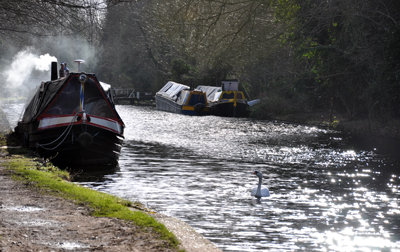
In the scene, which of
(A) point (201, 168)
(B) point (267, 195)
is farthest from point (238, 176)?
(B) point (267, 195)

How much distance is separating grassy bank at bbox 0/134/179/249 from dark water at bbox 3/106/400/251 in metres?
1.28

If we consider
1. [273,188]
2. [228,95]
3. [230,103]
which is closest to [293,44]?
[230,103]

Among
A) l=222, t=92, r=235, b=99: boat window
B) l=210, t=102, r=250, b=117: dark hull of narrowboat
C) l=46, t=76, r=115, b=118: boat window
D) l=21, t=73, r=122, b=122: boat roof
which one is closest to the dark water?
l=46, t=76, r=115, b=118: boat window

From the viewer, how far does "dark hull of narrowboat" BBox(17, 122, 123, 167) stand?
47.2 feet

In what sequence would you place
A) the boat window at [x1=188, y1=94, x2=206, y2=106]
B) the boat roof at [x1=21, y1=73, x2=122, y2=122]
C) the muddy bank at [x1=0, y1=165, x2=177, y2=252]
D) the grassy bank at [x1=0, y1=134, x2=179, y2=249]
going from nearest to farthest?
the muddy bank at [x1=0, y1=165, x2=177, y2=252]
the grassy bank at [x1=0, y1=134, x2=179, y2=249]
the boat roof at [x1=21, y1=73, x2=122, y2=122]
the boat window at [x1=188, y1=94, x2=206, y2=106]

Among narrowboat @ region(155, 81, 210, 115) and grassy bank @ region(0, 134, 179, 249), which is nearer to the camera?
grassy bank @ region(0, 134, 179, 249)

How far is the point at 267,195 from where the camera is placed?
38.0 ft

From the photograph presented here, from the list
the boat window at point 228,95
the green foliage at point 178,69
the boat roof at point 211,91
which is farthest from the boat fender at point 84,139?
the green foliage at point 178,69

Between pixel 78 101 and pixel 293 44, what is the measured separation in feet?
60.5

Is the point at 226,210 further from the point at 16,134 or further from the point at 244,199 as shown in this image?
the point at 16,134

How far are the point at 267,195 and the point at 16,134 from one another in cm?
1125

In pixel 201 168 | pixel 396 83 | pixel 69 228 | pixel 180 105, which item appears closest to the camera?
pixel 69 228

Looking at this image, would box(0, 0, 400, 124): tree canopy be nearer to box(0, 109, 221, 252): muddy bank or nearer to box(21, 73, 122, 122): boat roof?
box(21, 73, 122, 122): boat roof

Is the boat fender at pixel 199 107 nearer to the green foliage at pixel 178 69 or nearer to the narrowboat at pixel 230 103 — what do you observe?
the narrowboat at pixel 230 103
